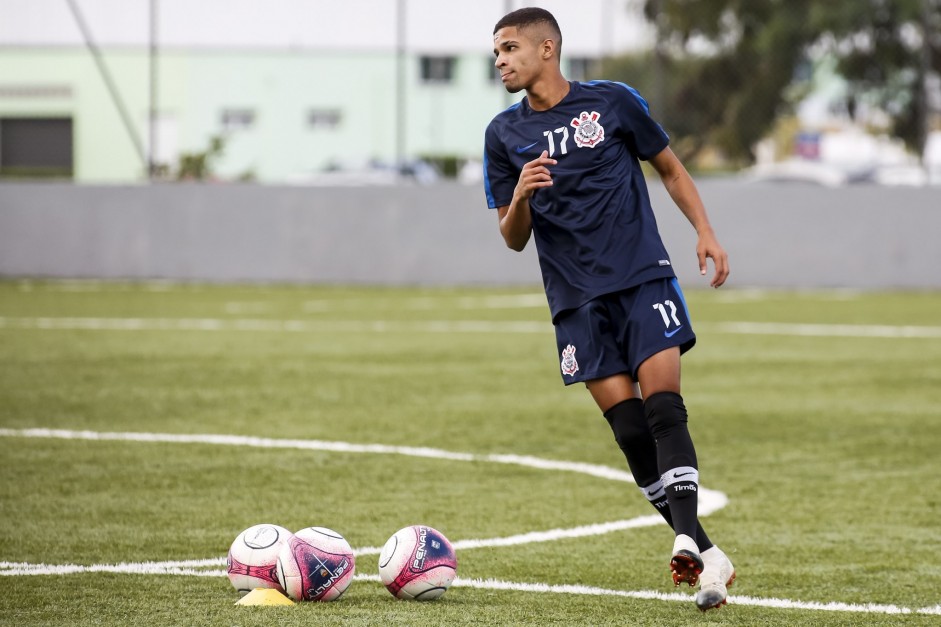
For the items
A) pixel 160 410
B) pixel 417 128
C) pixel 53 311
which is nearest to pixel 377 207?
pixel 417 128

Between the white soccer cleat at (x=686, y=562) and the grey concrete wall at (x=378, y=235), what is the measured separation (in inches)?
628

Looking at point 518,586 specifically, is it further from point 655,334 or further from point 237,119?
point 237,119

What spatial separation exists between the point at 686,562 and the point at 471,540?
152cm

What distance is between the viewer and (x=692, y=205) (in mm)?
5445

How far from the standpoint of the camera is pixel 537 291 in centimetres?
2095

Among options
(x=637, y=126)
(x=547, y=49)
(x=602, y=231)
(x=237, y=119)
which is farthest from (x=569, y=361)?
(x=237, y=119)

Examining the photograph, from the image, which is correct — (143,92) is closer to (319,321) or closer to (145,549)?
(319,321)

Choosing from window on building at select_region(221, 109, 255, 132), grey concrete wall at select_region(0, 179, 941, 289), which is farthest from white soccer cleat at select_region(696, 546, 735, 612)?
window on building at select_region(221, 109, 255, 132)

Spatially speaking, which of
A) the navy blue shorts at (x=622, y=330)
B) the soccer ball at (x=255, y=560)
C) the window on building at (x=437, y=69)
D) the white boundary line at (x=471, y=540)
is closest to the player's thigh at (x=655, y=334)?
the navy blue shorts at (x=622, y=330)

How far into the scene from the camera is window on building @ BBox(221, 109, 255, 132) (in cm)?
2650

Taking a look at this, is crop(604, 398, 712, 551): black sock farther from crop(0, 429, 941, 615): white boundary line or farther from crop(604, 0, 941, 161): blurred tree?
crop(604, 0, 941, 161): blurred tree

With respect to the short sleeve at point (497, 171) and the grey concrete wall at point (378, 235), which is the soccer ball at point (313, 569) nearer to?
the short sleeve at point (497, 171)

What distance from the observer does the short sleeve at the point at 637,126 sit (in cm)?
542

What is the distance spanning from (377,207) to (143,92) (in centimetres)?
406
